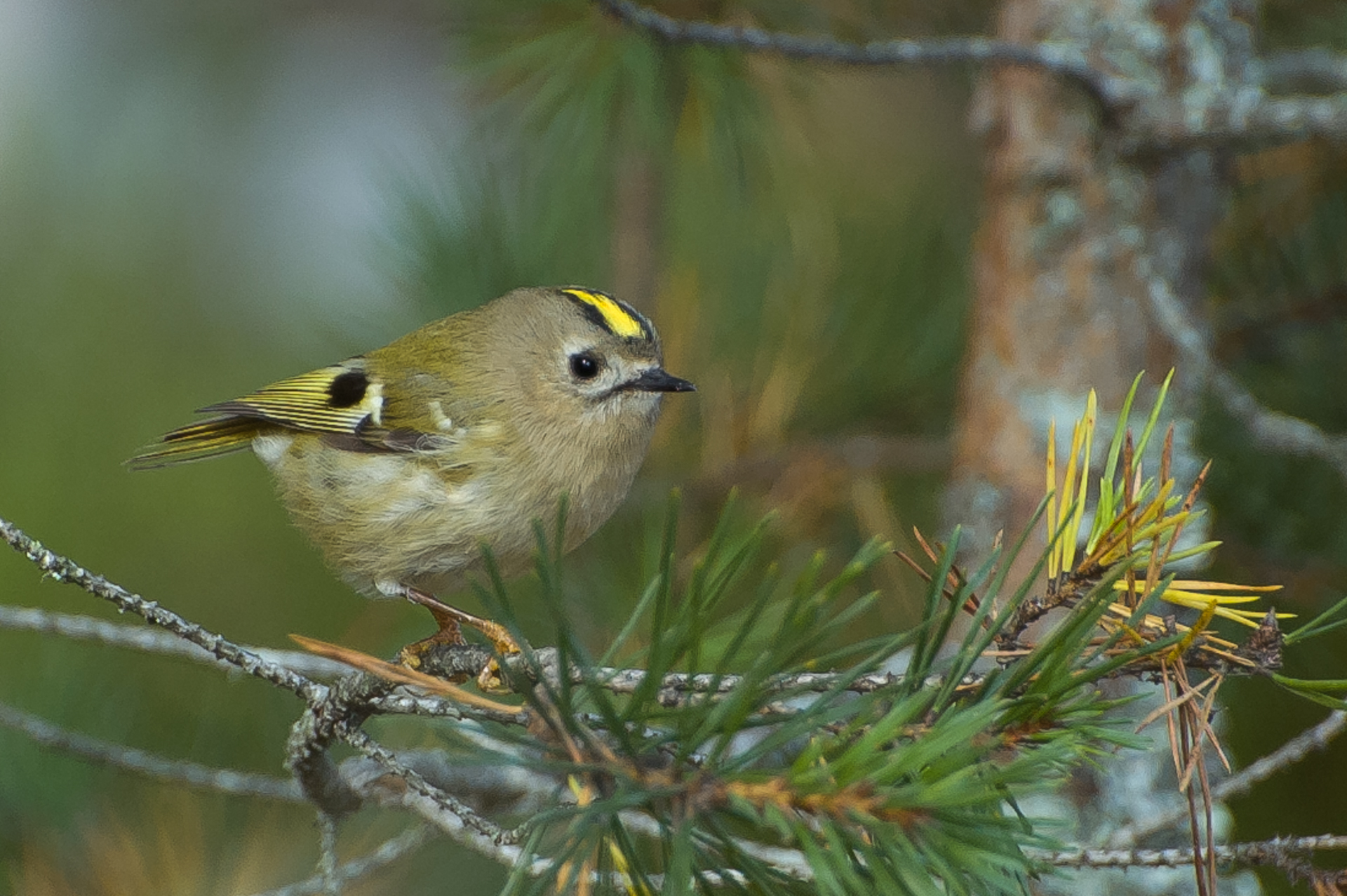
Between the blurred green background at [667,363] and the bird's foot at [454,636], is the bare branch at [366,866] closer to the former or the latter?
the bird's foot at [454,636]

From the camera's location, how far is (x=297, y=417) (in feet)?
5.23

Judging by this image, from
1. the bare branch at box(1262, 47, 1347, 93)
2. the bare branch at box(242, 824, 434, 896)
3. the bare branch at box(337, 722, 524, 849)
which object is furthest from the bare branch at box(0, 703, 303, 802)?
the bare branch at box(1262, 47, 1347, 93)

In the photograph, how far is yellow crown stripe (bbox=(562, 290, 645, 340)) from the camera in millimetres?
1543

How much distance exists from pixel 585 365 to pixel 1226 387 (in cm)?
74

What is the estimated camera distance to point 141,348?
2.52 meters

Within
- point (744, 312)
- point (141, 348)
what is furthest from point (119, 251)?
point (744, 312)

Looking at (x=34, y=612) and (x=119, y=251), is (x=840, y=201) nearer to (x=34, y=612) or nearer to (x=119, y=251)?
(x=119, y=251)

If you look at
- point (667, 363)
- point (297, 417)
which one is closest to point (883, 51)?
point (667, 363)

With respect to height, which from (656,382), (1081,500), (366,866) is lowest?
(366,866)

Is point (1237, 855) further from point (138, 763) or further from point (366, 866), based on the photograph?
point (138, 763)

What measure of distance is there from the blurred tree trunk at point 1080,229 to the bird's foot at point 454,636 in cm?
67

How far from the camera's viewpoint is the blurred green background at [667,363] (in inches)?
64.2

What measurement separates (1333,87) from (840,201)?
899mm

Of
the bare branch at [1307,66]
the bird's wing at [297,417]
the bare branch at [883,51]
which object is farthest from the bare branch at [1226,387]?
the bird's wing at [297,417]
